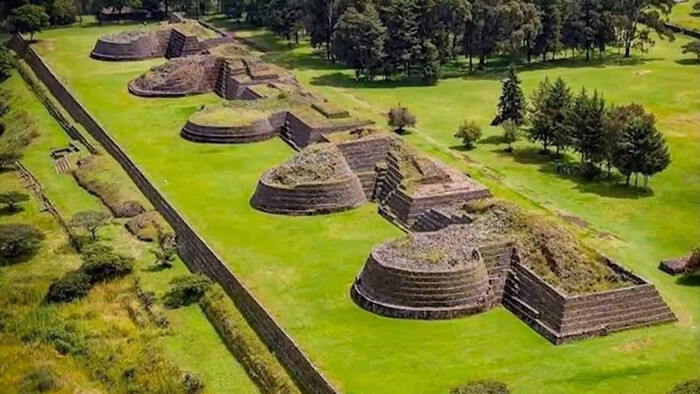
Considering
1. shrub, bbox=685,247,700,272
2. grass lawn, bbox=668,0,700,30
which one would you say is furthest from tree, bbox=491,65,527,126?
grass lawn, bbox=668,0,700,30

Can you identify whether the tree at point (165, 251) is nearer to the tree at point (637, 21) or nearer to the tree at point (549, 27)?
the tree at point (549, 27)

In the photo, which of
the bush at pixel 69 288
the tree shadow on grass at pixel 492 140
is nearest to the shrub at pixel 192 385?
the bush at pixel 69 288

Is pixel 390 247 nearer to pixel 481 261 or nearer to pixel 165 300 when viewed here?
pixel 481 261

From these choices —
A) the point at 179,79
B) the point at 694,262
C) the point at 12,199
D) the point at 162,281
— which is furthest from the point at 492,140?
the point at 12,199

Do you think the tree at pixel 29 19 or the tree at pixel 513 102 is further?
the tree at pixel 29 19

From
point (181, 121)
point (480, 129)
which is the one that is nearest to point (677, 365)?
point (480, 129)

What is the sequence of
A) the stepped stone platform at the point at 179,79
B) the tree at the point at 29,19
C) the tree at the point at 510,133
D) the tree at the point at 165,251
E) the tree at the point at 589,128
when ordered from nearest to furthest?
the tree at the point at 165,251, the tree at the point at 589,128, the tree at the point at 510,133, the stepped stone platform at the point at 179,79, the tree at the point at 29,19
